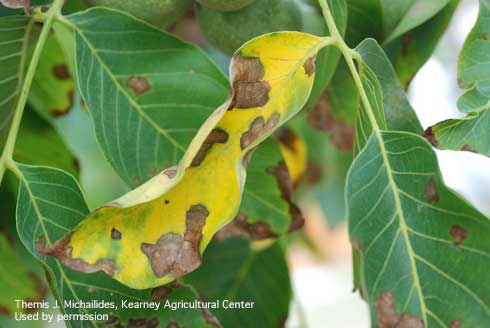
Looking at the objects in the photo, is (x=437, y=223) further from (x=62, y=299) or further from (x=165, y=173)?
(x=62, y=299)

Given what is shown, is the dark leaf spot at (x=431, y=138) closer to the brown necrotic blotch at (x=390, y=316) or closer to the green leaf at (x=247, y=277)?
the brown necrotic blotch at (x=390, y=316)

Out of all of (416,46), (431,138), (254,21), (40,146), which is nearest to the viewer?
(431,138)

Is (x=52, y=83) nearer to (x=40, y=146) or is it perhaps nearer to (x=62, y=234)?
(x=40, y=146)

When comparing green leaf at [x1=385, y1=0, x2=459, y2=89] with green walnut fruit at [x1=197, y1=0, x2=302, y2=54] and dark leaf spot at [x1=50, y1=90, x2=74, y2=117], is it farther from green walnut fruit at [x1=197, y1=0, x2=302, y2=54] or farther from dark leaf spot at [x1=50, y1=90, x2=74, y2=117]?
dark leaf spot at [x1=50, y1=90, x2=74, y2=117]

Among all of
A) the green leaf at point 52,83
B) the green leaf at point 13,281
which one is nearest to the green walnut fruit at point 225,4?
the green leaf at point 52,83

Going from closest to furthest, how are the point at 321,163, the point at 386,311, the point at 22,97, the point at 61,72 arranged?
the point at 386,311 → the point at 22,97 → the point at 61,72 → the point at 321,163

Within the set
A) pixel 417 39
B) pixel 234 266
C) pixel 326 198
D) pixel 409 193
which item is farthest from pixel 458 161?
pixel 409 193

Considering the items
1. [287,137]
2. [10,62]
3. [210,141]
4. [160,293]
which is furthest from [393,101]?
[287,137]

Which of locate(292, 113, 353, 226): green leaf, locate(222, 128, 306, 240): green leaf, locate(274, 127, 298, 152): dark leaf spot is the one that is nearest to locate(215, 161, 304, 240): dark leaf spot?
Answer: locate(222, 128, 306, 240): green leaf
